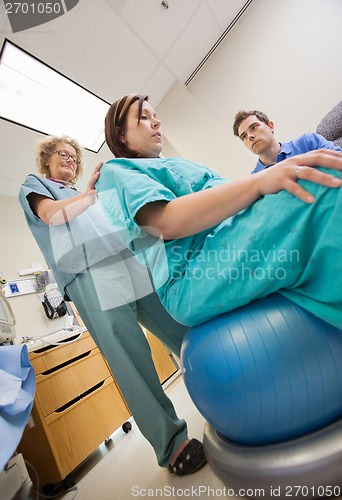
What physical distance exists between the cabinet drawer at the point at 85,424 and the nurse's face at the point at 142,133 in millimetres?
1294

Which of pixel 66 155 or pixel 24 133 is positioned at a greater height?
pixel 24 133

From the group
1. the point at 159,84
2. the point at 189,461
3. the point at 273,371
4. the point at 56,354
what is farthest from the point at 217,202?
the point at 159,84

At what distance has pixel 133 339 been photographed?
1.02 meters

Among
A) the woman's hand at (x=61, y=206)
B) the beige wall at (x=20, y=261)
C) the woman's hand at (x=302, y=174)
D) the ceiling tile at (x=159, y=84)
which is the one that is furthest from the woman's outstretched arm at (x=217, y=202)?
the ceiling tile at (x=159, y=84)

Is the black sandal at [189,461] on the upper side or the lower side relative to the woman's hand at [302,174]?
lower

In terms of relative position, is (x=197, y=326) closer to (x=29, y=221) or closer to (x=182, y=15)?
(x=29, y=221)

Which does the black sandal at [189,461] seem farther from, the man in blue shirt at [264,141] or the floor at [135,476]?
the man in blue shirt at [264,141]

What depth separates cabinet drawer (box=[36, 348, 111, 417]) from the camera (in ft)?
4.16

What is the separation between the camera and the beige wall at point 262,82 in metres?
2.06

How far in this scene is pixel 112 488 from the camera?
960 millimetres

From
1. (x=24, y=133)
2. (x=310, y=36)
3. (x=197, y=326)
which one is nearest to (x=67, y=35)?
(x=24, y=133)

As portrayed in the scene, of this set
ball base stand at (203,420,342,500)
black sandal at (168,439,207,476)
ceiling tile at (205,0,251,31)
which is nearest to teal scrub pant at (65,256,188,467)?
black sandal at (168,439,207,476)

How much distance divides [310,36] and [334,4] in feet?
0.81

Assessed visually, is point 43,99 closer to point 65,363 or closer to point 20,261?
point 20,261
